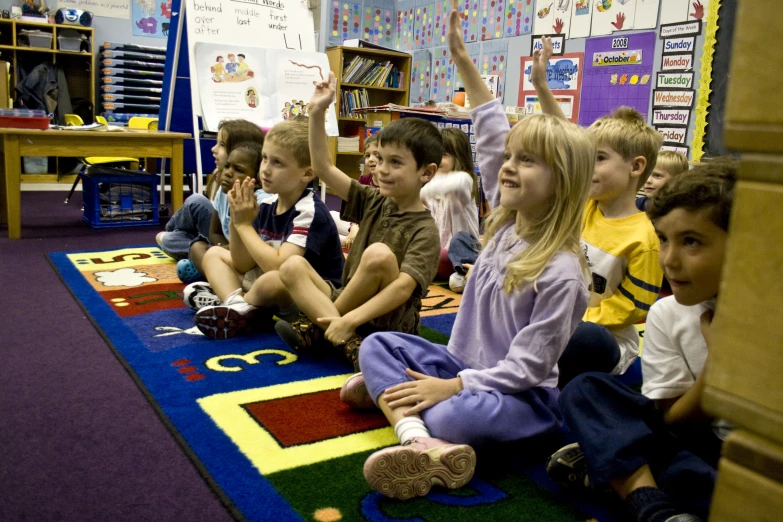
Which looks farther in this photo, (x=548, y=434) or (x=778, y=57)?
(x=548, y=434)

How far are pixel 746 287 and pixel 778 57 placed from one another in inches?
4.8

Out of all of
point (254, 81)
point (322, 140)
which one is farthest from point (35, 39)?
point (322, 140)

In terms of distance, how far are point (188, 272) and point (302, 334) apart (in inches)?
38.8

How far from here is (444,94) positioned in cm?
597

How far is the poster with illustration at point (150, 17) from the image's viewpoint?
6.79 m

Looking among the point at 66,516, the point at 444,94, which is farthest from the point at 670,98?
the point at 66,516

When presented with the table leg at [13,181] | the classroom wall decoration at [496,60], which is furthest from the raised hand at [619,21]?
the table leg at [13,181]

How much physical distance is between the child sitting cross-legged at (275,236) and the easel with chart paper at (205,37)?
5.94 ft

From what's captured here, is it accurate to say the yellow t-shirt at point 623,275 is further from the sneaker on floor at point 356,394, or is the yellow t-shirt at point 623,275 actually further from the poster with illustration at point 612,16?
the poster with illustration at point 612,16

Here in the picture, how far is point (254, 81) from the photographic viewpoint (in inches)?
156

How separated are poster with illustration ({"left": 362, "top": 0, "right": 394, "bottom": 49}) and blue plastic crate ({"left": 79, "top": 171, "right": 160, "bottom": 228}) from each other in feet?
10.9

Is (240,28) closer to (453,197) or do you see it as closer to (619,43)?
(453,197)

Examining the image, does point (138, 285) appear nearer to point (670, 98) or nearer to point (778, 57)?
point (778, 57)

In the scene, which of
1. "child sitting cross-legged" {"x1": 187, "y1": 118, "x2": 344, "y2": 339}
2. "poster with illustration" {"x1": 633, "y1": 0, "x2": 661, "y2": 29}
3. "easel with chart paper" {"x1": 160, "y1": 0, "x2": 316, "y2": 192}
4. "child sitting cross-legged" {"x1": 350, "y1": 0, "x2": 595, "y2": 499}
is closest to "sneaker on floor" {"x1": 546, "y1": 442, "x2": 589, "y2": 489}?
"child sitting cross-legged" {"x1": 350, "y1": 0, "x2": 595, "y2": 499}
